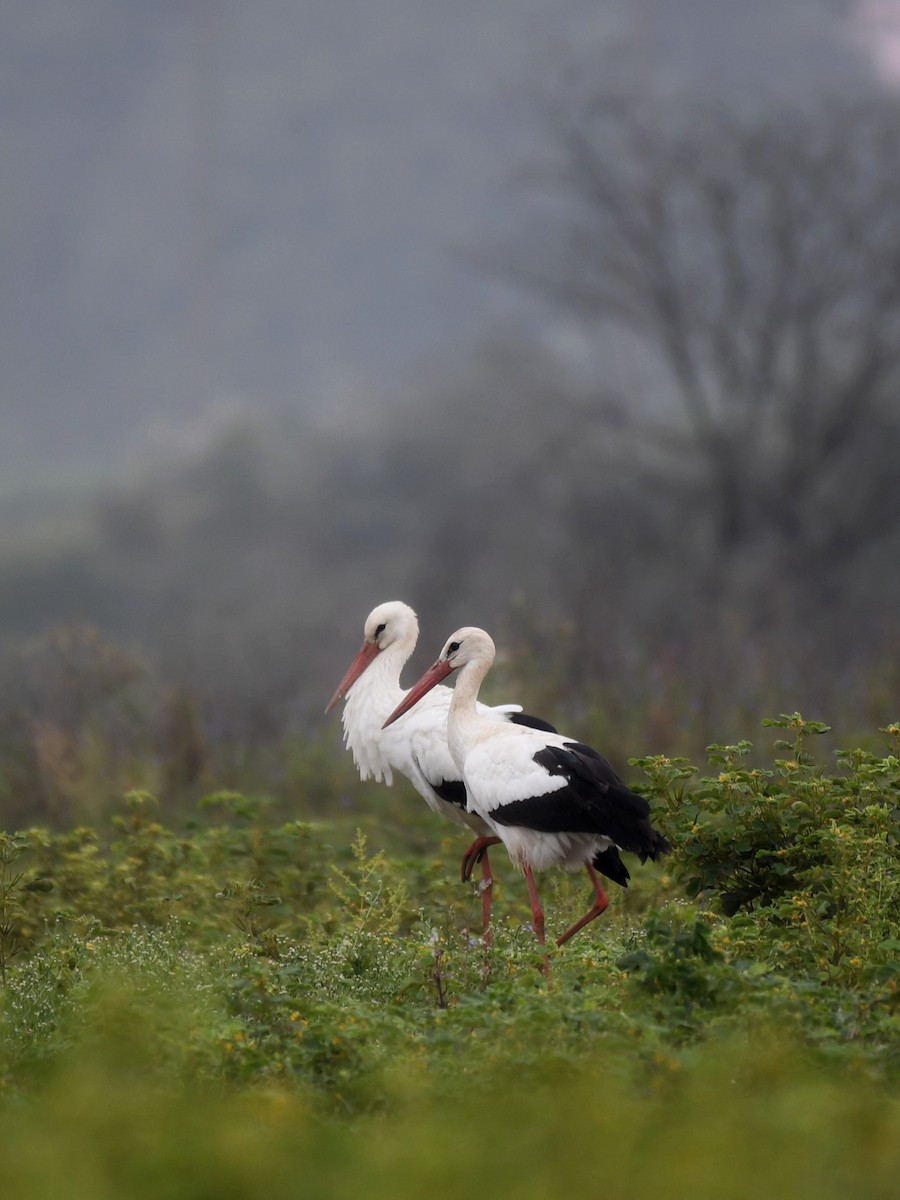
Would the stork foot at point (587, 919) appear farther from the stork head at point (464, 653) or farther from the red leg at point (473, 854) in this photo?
the stork head at point (464, 653)

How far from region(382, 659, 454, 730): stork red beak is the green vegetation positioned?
2.19ft

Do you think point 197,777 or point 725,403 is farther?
point 725,403

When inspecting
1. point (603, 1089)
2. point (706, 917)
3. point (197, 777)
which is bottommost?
point (197, 777)

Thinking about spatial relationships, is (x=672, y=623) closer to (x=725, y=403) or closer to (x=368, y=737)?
(x=725, y=403)

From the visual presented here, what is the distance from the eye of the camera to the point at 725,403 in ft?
51.5

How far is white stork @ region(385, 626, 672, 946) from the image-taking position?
5277 millimetres

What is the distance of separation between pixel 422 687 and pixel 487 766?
996 mm

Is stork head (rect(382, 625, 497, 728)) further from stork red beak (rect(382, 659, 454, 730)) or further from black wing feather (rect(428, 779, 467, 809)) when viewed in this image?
black wing feather (rect(428, 779, 467, 809))

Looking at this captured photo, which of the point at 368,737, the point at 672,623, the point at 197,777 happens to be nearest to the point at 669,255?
the point at 672,623

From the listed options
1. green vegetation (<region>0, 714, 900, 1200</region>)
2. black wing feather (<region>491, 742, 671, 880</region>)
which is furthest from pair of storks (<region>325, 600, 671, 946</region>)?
green vegetation (<region>0, 714, 900, 1200</region>)

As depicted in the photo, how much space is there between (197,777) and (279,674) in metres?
2.56

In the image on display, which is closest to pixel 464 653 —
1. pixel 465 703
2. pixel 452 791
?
pixel 465 703

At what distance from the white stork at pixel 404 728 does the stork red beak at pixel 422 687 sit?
92 mm

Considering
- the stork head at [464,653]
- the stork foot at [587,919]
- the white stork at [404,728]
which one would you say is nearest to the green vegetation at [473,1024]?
the stork foot at [587,919]
